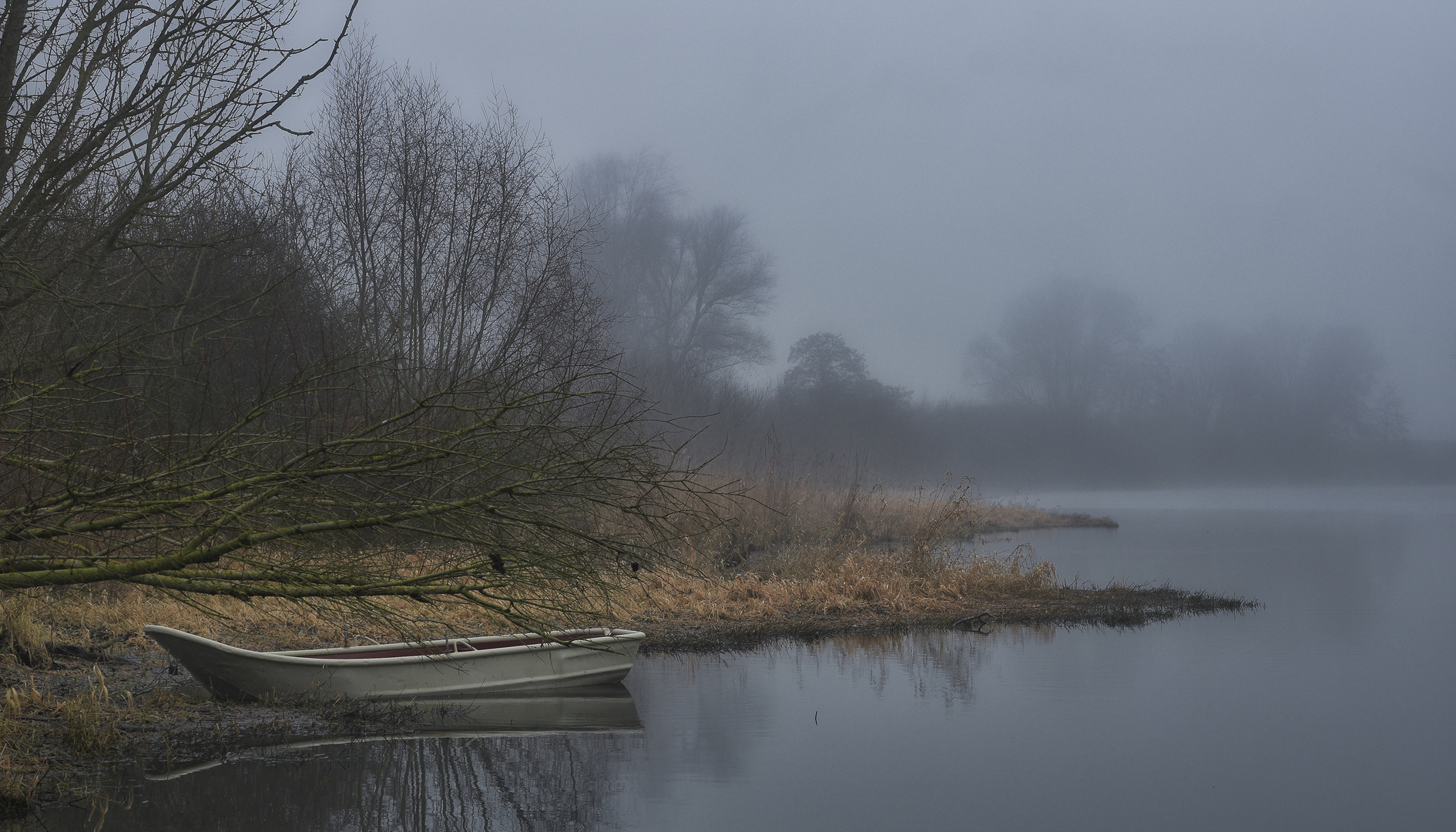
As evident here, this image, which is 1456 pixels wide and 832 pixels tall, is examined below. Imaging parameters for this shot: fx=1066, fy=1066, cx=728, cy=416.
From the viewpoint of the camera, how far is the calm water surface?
616 cm

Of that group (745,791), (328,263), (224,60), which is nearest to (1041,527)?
(328,263)

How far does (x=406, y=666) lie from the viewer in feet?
26.0

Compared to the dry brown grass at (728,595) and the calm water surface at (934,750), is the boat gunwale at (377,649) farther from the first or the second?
the calm water surface at (934,750)

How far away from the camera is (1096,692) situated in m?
9.88

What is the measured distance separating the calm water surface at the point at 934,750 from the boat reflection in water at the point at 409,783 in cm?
2

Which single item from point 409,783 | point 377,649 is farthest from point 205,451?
point 377,649

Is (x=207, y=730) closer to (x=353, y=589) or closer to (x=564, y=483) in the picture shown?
(x=353, y=589)

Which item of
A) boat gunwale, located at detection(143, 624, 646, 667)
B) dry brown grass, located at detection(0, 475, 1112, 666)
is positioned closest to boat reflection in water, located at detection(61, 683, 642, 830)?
boat gunwale, located at detection(143, 624, 646, 667)

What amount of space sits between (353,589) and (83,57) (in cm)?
316

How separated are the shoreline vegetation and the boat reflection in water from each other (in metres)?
0.29

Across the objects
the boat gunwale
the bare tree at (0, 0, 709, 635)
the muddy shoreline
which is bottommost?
the muddy shoreline

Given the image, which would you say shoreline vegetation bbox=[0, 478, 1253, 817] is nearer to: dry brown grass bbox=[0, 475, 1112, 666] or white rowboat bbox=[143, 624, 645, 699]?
dry brown grass bbox=[0, 475, 1112, 666]

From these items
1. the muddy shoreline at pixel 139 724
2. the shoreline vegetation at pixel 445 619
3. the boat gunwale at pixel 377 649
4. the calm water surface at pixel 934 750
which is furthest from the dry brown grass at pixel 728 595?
the calm water surface at pixel 934 750

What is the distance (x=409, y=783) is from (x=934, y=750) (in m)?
3.76
